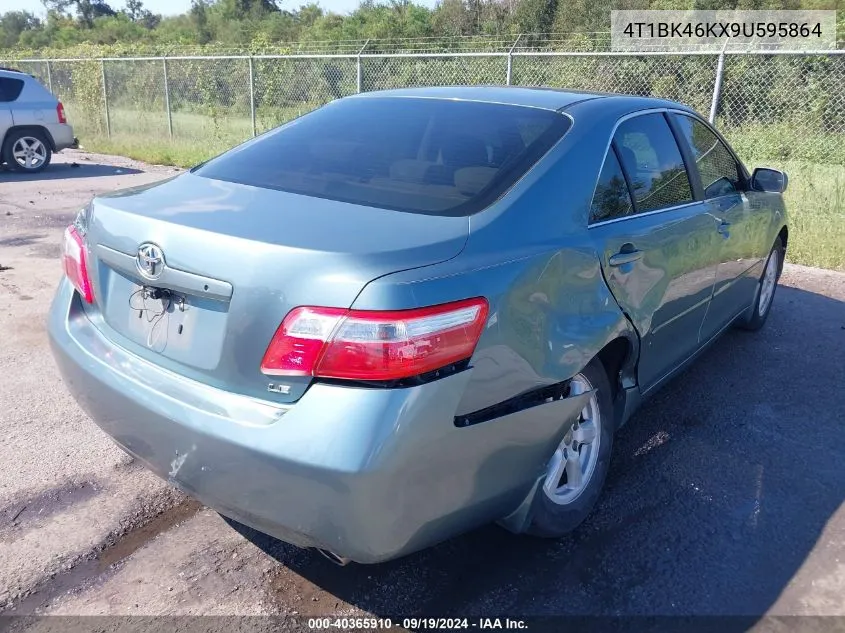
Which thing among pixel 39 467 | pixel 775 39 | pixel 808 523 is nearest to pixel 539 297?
pixel 808 523

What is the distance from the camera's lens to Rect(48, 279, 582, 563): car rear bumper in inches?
76.5

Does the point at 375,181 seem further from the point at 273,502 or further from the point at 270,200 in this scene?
the point at 273,502

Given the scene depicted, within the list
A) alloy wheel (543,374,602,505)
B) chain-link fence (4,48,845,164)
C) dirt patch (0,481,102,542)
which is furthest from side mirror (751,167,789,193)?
chain-link fence (4,48,845,164)

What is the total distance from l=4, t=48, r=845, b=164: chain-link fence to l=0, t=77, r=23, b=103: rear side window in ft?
9.89

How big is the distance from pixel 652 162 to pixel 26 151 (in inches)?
492

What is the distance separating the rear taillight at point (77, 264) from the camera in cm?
269

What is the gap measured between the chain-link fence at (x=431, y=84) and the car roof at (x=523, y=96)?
20.7 ft

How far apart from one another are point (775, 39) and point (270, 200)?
2065cm

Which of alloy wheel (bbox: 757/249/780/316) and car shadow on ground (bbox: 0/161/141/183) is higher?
alloy wheel (bbox: 757/249/780/316)

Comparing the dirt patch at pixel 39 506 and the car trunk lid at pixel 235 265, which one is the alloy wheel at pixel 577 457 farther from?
the dirt patch at pixel 39 506

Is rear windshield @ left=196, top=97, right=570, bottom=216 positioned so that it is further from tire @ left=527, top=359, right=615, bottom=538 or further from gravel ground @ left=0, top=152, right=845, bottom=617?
gravel ground @ left=0, top=152, right=845, bottom=617

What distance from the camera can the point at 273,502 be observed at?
2.07m

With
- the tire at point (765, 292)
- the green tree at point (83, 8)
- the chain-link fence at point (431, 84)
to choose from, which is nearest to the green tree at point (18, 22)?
the green tree at point (83, 8)

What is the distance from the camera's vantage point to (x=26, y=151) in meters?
12.8
